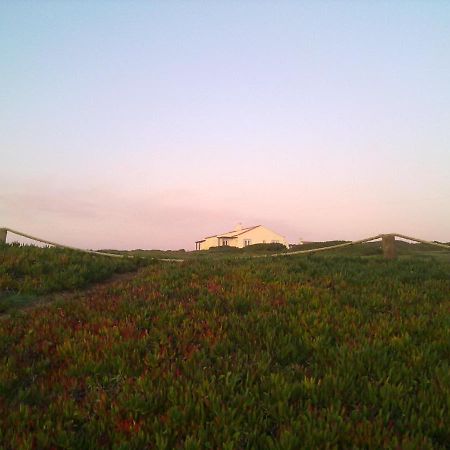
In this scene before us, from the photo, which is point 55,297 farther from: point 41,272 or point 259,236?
point 259,236

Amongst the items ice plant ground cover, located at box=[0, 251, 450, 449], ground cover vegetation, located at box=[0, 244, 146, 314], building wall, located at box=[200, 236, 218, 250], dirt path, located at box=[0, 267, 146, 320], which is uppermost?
building wall, located at box=[200, 236, 218, 250]

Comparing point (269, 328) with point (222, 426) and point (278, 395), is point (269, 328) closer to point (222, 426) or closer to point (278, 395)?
point (278, 395)

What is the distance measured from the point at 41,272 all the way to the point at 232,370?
8603 millimetres

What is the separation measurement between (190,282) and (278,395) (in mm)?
5876

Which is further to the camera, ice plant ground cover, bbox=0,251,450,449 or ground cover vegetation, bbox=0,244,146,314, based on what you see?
ground cover vegetation, bbox=0,244,146,314

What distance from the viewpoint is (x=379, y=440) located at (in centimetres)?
380

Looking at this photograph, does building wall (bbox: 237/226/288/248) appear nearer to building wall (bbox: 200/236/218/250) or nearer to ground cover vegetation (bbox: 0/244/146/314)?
building wall (bbox: 200/236/218/250)

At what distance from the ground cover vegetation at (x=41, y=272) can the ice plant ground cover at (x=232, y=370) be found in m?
1.99

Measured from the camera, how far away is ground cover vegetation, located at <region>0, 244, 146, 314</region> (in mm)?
10211

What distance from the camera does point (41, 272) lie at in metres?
12.0

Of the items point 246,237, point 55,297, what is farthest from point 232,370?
point 246,237

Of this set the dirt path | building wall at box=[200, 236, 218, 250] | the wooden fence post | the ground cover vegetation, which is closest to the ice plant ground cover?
the dirt path

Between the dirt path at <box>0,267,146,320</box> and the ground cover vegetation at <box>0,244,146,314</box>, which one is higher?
the ground cover vegetation at <box>0,244,146,314</box>

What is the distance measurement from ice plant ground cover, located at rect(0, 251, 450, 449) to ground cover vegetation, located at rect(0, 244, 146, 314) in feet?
6.54
